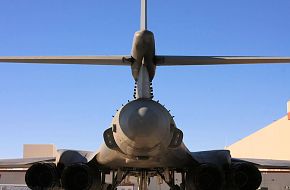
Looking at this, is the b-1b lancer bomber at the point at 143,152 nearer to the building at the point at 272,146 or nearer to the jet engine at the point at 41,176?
the jet engine at the point at 41,176

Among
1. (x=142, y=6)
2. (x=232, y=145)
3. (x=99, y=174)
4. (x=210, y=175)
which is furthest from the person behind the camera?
(x=232, y=145)

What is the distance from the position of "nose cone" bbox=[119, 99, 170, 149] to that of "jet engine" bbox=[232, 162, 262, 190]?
3594 millimetres

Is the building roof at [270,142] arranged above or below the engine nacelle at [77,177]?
above

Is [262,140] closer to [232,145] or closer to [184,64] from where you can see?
[232,145]

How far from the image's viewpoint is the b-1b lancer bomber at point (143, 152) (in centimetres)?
745

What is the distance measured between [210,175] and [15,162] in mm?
7140

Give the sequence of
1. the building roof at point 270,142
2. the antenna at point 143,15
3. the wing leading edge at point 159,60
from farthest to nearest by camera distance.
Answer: the building roof at point 270,142 < the antenna at point 143,15 < the wing leading edge at point 159,60

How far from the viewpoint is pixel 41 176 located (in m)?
10.8

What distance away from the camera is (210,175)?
10031mm

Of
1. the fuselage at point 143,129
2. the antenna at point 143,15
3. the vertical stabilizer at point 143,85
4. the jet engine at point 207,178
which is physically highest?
the antenna at point 143,15

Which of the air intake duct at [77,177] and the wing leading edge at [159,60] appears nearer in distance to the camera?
the wing leading edge at [159,60]

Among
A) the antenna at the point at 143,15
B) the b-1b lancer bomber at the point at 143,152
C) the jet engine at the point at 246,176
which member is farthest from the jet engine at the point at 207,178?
the antenna at the point at 143,15

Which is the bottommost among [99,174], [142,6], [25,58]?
[99,174]

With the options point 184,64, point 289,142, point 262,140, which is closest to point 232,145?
point 262,140
